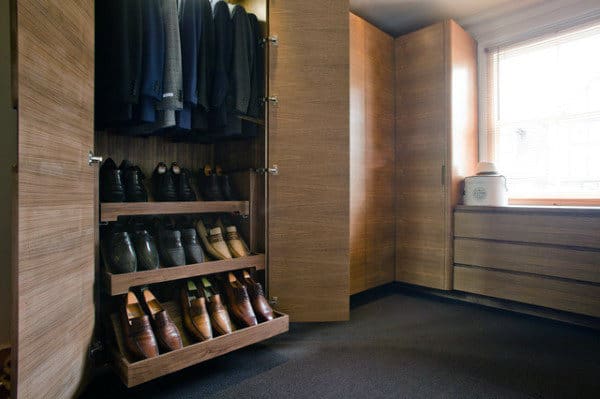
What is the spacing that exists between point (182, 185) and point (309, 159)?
0.74 meters

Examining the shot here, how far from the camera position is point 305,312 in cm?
211

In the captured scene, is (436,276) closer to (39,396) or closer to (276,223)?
(276,223)

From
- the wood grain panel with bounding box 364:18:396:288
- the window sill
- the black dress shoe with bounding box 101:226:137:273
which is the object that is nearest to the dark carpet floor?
the black dress shoe with bounding box 101:226:137:273

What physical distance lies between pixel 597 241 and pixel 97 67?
9.20ft

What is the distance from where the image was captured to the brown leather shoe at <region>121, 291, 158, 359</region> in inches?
52.6

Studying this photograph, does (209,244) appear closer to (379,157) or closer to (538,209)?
(379,157)

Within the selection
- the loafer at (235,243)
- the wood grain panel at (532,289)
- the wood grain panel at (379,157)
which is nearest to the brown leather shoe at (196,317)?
the loafer at (235,243)

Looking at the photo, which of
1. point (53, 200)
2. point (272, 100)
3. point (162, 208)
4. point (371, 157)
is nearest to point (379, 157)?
point (371, 157)

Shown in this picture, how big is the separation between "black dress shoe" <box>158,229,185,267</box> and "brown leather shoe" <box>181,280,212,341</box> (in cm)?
17

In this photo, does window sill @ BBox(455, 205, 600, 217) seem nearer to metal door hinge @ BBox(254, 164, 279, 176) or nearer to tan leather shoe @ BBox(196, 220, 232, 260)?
metal door hinge @ BBox(254, 164, 279, 176)

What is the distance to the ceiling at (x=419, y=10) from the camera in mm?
2672

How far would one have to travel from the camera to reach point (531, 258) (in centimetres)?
229

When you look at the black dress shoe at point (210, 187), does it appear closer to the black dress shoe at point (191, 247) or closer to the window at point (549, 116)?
the black dress shoe at point (191, 247)

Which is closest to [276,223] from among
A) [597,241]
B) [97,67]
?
[97,67]
